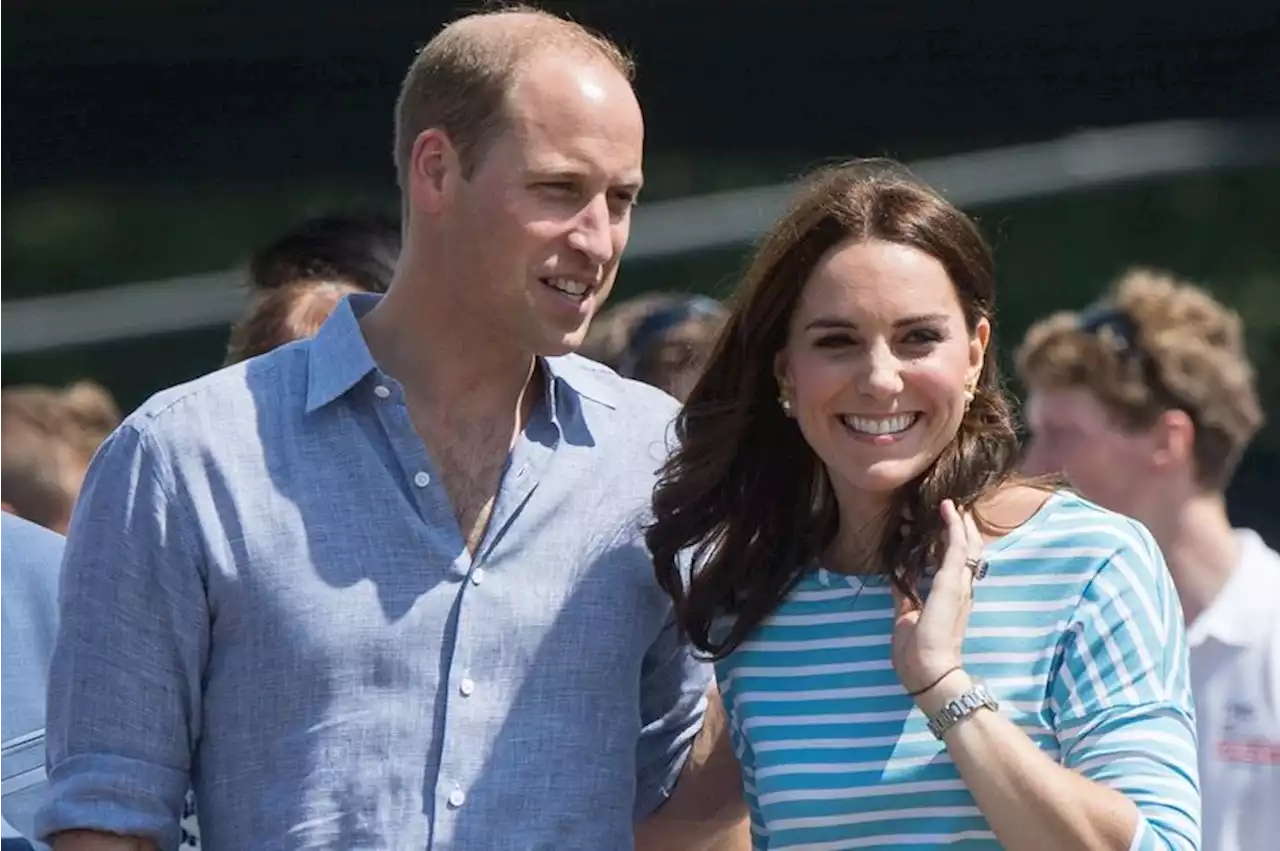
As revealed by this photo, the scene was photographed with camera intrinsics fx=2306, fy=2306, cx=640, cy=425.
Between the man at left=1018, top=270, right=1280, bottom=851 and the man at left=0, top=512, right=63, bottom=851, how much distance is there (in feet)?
6.57

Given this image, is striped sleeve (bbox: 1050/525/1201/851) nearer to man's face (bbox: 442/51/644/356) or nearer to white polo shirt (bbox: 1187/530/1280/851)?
man's face (bbox: 442/51/644/356)

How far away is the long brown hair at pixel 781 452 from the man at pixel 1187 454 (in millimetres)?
1489

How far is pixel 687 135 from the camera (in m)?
6.42

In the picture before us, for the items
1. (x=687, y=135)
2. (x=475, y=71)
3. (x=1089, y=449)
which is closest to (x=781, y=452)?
(x=475, y=71)

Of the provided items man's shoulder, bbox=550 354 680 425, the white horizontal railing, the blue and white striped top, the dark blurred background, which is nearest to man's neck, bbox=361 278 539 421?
man's shoulder, bbox=550 354 680 425

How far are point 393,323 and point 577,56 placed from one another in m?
0.37

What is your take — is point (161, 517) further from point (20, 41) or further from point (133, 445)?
point (20, 41)

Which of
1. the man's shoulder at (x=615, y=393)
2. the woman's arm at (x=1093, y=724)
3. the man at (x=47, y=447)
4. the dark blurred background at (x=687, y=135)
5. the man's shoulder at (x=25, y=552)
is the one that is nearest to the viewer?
the woman's arm at (x=1093, y=724)

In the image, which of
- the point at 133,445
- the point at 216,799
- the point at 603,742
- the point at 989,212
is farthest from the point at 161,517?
the point at 989,212

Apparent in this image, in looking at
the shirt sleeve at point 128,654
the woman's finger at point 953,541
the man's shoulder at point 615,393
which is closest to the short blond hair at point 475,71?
the man's shoulder at point 615,393

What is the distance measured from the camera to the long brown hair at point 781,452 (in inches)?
100.0

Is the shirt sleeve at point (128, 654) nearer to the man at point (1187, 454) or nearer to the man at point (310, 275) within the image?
the man at point (310, 275)

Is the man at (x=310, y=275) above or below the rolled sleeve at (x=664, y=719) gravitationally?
above

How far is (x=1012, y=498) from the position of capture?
2.53m
